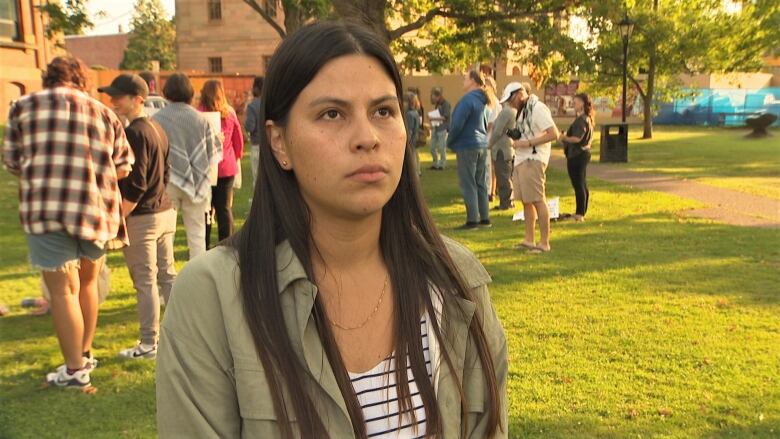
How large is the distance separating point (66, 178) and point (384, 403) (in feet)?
10.5

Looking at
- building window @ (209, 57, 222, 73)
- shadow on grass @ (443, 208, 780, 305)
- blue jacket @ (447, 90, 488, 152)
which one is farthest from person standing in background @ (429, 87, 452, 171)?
building window @ (209, 57, 222, 73)

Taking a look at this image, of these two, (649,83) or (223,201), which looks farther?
(649,83)

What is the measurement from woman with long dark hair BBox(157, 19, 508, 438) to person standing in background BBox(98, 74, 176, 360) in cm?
331

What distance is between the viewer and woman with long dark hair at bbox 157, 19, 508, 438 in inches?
59.9

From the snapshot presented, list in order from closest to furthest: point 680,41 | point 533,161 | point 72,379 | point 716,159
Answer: point 72,379, point 533,161, point 716,159, point 680,41

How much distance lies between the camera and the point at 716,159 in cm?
2022

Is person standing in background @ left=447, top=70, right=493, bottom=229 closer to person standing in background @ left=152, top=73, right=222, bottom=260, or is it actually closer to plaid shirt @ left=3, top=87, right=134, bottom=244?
person standing in background @ left=152, top=73, right=222, bottom=260

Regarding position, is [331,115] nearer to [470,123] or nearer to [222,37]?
[470,123]

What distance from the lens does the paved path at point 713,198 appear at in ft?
34.6

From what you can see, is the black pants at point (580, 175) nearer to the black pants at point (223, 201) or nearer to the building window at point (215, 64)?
the black pants at point (223, 201)

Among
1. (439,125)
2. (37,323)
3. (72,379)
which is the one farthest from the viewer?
(439,125)

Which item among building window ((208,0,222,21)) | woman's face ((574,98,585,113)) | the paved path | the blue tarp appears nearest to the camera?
woman's face ((574,98,585,113))

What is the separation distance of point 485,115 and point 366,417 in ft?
26.9

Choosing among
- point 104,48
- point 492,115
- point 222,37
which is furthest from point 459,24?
point 104,48
